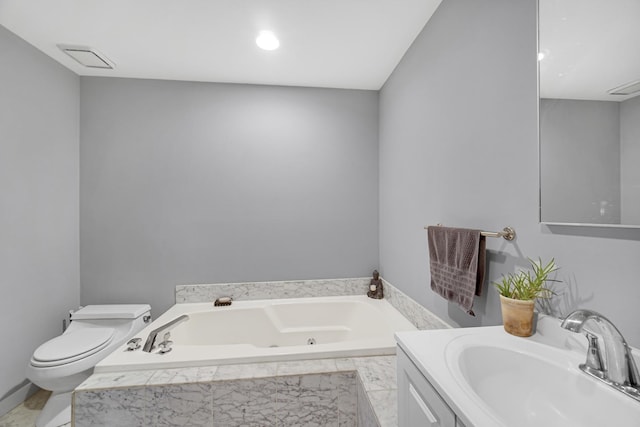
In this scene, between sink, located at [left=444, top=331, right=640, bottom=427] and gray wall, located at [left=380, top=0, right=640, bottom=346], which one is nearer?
sink, located at [left=444, top=331, right=640, bottom=427]

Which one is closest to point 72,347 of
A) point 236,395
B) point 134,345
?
point 134,345

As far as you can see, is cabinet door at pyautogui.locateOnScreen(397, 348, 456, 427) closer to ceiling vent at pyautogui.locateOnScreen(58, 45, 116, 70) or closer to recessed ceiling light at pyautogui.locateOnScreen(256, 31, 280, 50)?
recessed ceiling light at pyautogui.locateOnScreen(256, 31, 280, 50)

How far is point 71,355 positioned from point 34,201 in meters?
1.17

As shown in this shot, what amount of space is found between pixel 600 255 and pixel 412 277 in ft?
3.97

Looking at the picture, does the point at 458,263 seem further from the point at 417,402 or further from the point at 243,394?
the point at 243,394

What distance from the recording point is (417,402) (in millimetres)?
789

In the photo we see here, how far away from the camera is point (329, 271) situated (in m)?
2.57

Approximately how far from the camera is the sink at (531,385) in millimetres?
611

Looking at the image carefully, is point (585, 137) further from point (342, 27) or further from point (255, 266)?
point (255, 266)

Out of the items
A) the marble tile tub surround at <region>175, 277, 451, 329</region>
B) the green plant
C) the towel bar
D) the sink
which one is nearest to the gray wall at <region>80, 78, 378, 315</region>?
the marble tile tub surround at <region>175, 277, 451, 329</region>

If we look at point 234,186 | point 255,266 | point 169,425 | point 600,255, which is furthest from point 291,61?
point 169,425

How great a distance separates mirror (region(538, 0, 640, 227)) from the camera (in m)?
0.67

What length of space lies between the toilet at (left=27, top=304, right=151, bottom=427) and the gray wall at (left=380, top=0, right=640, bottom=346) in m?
2.20

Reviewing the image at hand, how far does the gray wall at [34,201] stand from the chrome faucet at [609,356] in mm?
2954
